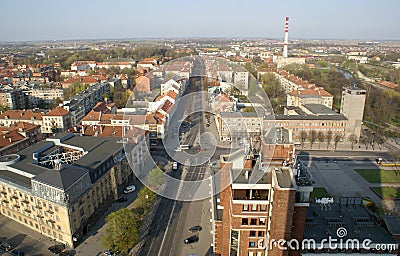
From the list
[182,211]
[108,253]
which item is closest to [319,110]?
[182,211]

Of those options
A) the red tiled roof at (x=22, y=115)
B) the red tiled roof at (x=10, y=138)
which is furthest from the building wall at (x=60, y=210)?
the red tiled roof at (x=22, y=115)

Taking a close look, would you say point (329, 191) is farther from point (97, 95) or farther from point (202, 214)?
point (97, 95)

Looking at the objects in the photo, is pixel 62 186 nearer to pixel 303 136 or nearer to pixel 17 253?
pixel 17 253

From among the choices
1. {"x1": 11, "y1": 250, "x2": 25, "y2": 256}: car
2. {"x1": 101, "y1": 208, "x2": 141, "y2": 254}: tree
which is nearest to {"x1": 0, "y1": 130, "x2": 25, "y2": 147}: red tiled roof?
{"x1": 11, "y1": 250, "x2": 25, "y2": 256}: car

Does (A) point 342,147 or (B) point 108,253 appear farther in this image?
(A) point 342,147

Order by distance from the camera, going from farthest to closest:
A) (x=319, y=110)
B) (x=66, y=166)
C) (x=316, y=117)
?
(x=319, y=110) < (x=316, y=117) < (x=66, y=166)
